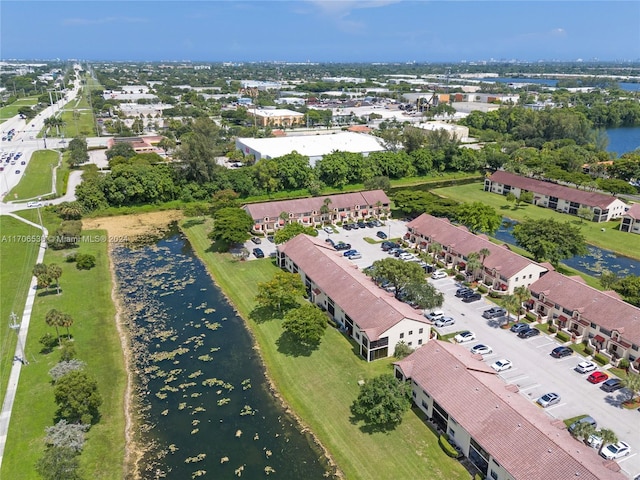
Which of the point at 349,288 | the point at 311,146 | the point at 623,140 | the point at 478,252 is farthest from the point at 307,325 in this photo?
the point at 623,140

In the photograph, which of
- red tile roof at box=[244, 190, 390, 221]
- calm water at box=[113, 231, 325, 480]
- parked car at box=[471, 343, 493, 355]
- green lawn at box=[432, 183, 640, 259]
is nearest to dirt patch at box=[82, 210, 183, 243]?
red tile roof at box=[244, 190, 390, 221]

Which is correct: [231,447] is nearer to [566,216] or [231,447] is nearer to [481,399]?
[481,399]

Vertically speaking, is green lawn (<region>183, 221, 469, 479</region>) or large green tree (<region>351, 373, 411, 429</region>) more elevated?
large green tree (<region>351, 373, 411, 429</region>)

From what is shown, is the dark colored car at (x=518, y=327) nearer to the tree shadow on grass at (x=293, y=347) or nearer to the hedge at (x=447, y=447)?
the hedge at (x=447, y=447)

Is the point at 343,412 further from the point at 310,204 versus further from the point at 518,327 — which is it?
the point at 310,204

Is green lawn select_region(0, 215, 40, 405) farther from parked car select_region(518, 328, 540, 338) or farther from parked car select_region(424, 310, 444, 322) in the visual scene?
parked car select_region(518, 328, 540, 338)

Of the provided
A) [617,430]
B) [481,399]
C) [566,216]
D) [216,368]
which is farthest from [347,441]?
[566,216]
